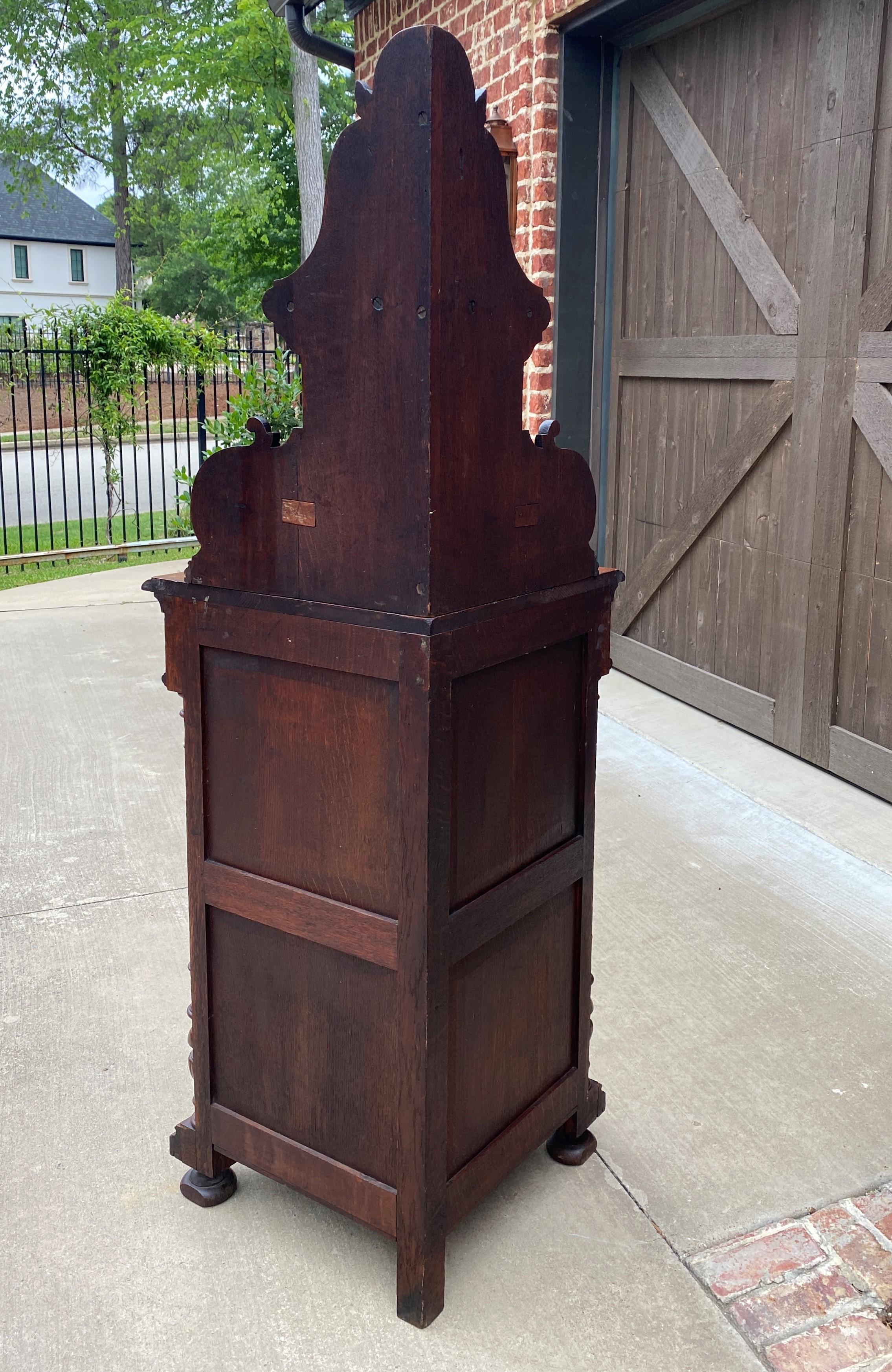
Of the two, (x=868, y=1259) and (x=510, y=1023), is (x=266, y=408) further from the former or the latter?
(x=868, y=1259)

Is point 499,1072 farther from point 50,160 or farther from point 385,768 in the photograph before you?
point 50,160

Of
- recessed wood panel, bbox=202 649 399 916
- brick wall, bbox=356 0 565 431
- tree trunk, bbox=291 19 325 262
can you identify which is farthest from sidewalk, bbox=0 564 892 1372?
tree trunk, bbox=291 19 325 262

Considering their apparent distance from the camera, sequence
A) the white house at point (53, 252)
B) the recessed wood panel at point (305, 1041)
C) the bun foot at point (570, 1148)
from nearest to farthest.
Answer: the recessed wood panel at point (305, 1041) < the bun foot at point (570, 1148) < the white house at point (53, 252)

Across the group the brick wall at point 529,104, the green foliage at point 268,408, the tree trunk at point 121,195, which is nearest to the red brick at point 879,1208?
the green foliage at point 268,408

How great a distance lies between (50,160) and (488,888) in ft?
119

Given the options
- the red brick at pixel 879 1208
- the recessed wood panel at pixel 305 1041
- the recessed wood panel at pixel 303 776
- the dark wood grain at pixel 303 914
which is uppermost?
the recessed wood panel at pixel 303 776

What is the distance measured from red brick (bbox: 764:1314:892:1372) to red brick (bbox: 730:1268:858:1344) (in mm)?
25

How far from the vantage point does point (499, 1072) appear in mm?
2293

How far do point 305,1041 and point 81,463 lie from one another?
67.2 ft

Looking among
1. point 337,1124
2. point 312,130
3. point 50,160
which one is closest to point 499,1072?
point 337,1124

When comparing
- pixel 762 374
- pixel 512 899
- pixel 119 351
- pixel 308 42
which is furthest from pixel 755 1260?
pixel 119 351

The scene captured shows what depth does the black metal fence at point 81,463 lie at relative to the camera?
11.4 metres

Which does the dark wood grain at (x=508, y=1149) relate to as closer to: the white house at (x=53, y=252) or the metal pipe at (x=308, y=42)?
the metal pipe at (x=308, y=42)

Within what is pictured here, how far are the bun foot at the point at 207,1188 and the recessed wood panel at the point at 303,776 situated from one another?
697 millimetres
